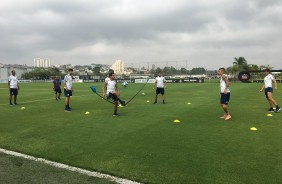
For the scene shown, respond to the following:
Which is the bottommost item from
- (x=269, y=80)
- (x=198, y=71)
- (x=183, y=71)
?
(x=269, y=80)

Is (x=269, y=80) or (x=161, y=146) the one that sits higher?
(x=269, y=80)

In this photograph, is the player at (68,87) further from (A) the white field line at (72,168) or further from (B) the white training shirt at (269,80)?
(B) the white training shirt at (269,80)

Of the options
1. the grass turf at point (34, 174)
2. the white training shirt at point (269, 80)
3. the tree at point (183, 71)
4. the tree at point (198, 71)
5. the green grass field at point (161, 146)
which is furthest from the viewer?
the tree at point (198, 71)

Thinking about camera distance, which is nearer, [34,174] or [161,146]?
[34,174]

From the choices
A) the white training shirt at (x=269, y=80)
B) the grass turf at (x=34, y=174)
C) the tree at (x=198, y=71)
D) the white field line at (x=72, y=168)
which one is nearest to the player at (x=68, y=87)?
the white field line at (x=72, y=168)

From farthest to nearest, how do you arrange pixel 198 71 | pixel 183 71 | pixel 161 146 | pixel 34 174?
pixel 198 71 → pixel 183 71 → pixel 161 146 → pixel 34 174

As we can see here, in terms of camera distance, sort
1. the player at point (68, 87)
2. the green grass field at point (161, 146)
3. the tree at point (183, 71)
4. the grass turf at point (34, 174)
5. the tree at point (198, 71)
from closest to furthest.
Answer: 1. the grass turf at point (34, 174)
2. the green grass field at point (161, 146)
3. the player at point (68, 87)
4. the tree at point (183, 71)
5. the tree at point (198, 71)

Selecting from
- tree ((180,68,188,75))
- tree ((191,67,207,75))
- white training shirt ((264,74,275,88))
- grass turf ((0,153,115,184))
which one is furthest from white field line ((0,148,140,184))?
tree ((191,67,207,75))

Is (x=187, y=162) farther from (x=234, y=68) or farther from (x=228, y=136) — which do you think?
(x=234, y=68)

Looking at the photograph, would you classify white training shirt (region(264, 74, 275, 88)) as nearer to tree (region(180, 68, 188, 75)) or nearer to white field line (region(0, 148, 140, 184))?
white field line (region(0, 148, 140, 184))

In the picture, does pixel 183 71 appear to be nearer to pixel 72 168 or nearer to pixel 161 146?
pixel 161 146

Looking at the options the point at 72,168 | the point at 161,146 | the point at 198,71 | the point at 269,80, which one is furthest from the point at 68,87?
the point at 198,71

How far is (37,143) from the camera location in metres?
7.37

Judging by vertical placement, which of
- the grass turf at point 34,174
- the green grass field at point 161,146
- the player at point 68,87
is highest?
the player at point 68,87
